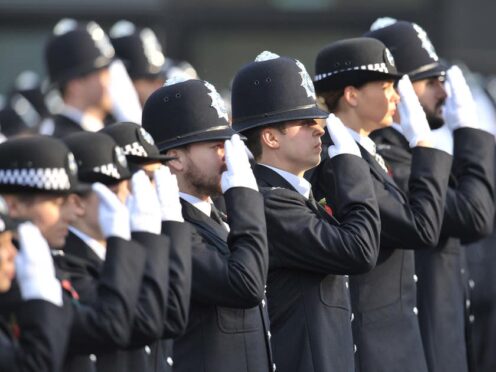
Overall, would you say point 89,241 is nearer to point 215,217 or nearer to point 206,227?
point 206,227

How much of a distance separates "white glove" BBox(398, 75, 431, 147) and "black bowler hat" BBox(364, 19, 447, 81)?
569 millimetres

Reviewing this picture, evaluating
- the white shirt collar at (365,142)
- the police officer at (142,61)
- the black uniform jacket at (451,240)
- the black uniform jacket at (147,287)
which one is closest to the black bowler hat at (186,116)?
the black uniform jacket at (147,287)

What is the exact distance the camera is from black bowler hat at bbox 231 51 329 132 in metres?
7.22

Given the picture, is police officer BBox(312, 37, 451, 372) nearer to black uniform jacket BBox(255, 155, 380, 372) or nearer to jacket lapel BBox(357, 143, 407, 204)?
jacket lapel BBox(357, 143, 407, 204)

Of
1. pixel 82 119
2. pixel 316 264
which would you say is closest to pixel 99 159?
pixel 316 264

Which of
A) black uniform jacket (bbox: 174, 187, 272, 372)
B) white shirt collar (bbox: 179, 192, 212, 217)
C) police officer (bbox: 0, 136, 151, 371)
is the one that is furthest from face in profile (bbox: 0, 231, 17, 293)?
white shirt collar (bbox: 179, 192, 212, 217)

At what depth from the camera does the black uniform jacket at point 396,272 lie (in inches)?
297

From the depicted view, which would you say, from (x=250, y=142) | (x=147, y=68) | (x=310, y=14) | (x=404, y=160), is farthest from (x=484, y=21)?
(x=250, y=142)

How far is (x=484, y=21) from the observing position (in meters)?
16.8

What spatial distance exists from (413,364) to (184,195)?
4.45ft

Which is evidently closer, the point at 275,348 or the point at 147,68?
the point at 275,348

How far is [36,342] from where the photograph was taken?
5449 millimetres

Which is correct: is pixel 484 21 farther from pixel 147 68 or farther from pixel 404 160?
pixel 404 160

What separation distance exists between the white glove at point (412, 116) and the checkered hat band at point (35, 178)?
219 centimetres
